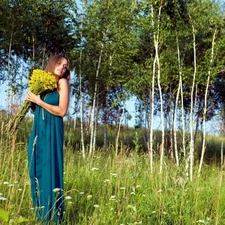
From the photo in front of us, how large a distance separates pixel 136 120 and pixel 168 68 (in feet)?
25.1

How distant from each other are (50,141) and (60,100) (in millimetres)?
403

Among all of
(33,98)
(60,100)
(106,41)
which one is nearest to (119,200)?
(60,100)

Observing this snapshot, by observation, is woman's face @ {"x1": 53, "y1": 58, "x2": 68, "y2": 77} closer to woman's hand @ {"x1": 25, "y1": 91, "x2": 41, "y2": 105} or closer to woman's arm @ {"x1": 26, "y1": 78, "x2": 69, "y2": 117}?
woman's arm @ {"x1": 26, "y1": 78, "x2": 69, "y2": 117}

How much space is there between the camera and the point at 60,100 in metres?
4.16

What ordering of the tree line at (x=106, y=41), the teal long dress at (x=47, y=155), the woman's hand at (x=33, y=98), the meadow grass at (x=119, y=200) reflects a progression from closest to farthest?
the meadow grass at (x=119, y=200) < the woman's hand at (x=33, y=98) < the teal long dress at (x=47, y=155) < the tree line at (x=106, y=41)

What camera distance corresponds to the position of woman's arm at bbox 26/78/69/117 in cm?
408

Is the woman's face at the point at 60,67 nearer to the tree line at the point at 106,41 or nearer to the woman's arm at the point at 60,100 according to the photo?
the woman's arm at the point at 60,100

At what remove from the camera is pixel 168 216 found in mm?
4590

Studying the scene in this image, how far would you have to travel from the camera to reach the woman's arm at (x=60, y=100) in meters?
4.08

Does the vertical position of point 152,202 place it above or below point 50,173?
below

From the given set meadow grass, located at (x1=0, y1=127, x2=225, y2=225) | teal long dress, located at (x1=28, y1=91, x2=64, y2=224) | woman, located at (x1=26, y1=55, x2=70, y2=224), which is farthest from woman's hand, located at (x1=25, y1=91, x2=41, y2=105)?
meadow grass, located at (x1=0, y1=127, x2=225, y2=225)

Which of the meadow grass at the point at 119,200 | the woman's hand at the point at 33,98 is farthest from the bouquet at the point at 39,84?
the meadow grass at the point at 119,200

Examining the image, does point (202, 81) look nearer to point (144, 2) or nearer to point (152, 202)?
point (144, 2)

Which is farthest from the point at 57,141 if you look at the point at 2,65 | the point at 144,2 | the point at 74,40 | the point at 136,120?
the point at 136,120
